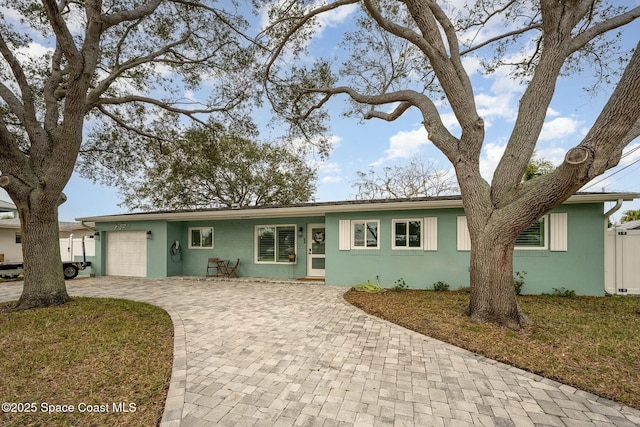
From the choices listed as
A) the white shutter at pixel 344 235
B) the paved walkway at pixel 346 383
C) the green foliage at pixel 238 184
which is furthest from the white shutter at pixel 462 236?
the green foliage at pixel 238 184

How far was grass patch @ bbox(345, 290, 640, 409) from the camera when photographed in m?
2.86

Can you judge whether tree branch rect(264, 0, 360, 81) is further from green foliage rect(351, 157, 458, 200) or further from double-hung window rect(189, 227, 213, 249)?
green foliage rect(351, 157, 458, 200)

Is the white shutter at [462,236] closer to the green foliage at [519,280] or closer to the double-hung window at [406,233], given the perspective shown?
the double-hung window at [406,233]

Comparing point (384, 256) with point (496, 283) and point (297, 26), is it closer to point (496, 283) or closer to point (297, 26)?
point (496, 283)

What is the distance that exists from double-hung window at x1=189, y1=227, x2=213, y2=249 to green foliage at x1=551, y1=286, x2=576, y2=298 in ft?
34.4

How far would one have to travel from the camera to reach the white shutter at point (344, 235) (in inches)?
330

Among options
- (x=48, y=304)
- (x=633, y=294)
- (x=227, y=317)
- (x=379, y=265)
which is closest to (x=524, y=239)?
(x=633, y=294)

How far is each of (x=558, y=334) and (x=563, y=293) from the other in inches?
148

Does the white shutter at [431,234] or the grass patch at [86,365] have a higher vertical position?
the white shutter at [431,234]

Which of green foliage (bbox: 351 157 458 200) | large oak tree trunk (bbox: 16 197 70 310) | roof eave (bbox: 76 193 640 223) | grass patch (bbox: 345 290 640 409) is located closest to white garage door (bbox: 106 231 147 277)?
roof eave (bbox: 76 193 640 223)

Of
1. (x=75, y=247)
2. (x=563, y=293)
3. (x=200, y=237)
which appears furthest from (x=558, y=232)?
(x=75, y=247)

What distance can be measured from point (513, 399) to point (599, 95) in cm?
829

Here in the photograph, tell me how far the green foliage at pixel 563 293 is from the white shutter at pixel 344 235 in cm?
516

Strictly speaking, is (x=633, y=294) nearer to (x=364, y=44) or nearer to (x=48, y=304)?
(x=364, y=44)
